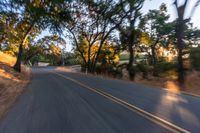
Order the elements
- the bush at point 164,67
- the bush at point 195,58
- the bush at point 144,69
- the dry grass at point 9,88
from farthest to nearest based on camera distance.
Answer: the bush at point 144,69 → the bush at point 164,67 → the bush at point 195,58 → the dry grass at point 9,88

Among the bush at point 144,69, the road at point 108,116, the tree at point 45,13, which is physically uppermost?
the tree at point 45,13

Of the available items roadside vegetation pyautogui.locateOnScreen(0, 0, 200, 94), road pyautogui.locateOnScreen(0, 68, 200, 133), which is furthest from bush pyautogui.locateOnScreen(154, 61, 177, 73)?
road pyautogui.locateOnScreen(0, 68, 200, 133)

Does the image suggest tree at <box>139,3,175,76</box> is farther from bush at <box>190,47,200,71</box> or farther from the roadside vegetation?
bush at <box>190,47,200,71</box>

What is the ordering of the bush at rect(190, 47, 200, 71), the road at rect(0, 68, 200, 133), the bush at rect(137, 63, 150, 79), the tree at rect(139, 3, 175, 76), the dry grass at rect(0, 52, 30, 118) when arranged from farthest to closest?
1. the tree at rect(139, 3, 175, 76)
2. the bush at rect(137, 63, 150, 79)
3. the bush at rect(190, 47, 200, 71)
4. the dry grass at rect(0, 52, 30, 118)
5. the road at rect(0, 68, 200, 133)

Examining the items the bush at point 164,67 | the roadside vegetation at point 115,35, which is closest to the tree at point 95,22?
the roadside vegetation at point 115,35

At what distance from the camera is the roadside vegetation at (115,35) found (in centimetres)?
2042

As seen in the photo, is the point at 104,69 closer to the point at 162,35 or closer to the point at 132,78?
the point at 132,78

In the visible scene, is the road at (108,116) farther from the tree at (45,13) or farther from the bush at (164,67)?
the tree at (45,13)

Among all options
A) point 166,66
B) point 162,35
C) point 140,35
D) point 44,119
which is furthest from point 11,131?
point 162,35

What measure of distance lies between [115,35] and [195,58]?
71.3 feet

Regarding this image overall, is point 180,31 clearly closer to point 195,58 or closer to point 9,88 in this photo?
point 195,58

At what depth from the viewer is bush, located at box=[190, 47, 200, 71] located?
1936cm

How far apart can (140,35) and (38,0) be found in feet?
41.8

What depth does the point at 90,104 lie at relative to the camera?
38.0 feet
